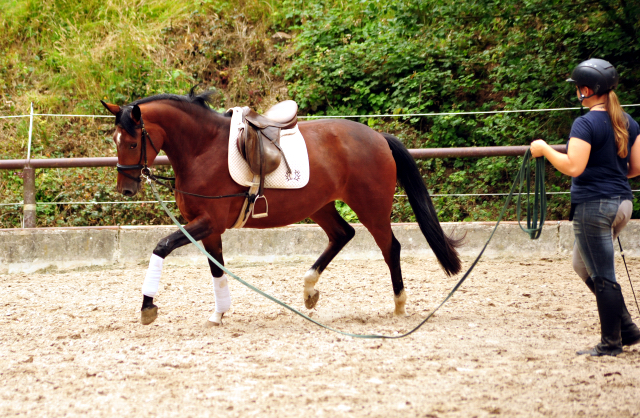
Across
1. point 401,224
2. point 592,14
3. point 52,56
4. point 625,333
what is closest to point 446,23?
point 592,14

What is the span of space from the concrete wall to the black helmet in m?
3.77

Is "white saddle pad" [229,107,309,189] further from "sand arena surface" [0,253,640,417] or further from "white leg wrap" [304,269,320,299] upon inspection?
"sand arena surface" [0,253,640,417]

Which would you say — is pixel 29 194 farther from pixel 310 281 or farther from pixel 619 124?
pixel 619 124

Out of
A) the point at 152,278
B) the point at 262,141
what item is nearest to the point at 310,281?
the point at 262,141

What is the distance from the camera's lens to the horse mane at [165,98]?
391 centimetres

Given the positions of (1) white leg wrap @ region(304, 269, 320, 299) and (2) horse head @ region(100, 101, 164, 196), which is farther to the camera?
(1) white leg wrap @ region(304, 269, 320, 299)

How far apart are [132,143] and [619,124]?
3.17 m

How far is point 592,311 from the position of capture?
4.62 m

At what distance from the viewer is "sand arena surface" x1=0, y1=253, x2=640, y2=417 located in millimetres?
2729

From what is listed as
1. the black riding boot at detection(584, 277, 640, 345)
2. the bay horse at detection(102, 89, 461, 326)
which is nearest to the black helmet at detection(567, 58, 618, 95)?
the black riding boot at detection(584, 277, 640, 345)

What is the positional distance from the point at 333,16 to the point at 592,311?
826cm

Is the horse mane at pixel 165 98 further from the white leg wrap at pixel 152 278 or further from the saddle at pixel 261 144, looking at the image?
the white leg wrap at pixel 152 278

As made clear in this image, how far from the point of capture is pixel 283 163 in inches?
173

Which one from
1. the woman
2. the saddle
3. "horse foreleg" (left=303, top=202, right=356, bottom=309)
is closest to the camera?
the woman
